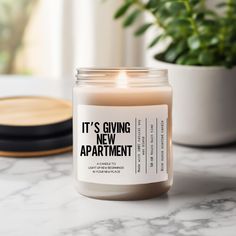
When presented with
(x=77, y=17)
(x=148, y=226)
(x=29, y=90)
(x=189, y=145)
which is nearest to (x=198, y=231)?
(x=148, y=226)

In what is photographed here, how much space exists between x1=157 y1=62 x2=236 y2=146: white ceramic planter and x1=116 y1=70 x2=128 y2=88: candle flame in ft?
0.63

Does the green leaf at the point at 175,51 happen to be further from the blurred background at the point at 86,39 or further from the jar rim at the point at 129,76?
the blurred background at the point at 86,39

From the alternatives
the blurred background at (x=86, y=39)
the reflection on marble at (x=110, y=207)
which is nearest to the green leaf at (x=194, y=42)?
the reflection on marble at (x=110, y=207)

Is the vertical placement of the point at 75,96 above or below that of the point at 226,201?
above

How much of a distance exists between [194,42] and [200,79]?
0.05 metres

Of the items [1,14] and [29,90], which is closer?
[29,90]

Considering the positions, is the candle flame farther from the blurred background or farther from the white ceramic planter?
the blurred background

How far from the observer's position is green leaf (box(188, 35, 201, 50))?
76 centimetres

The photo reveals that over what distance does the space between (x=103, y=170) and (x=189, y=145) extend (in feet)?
0.85

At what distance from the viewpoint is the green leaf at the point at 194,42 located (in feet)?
2.50

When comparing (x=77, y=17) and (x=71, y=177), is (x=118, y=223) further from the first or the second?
(x=77, y=17)

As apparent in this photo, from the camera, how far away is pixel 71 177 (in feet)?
2.24

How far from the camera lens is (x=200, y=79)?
30.3 inches

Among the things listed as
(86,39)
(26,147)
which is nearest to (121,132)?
(26,147)
